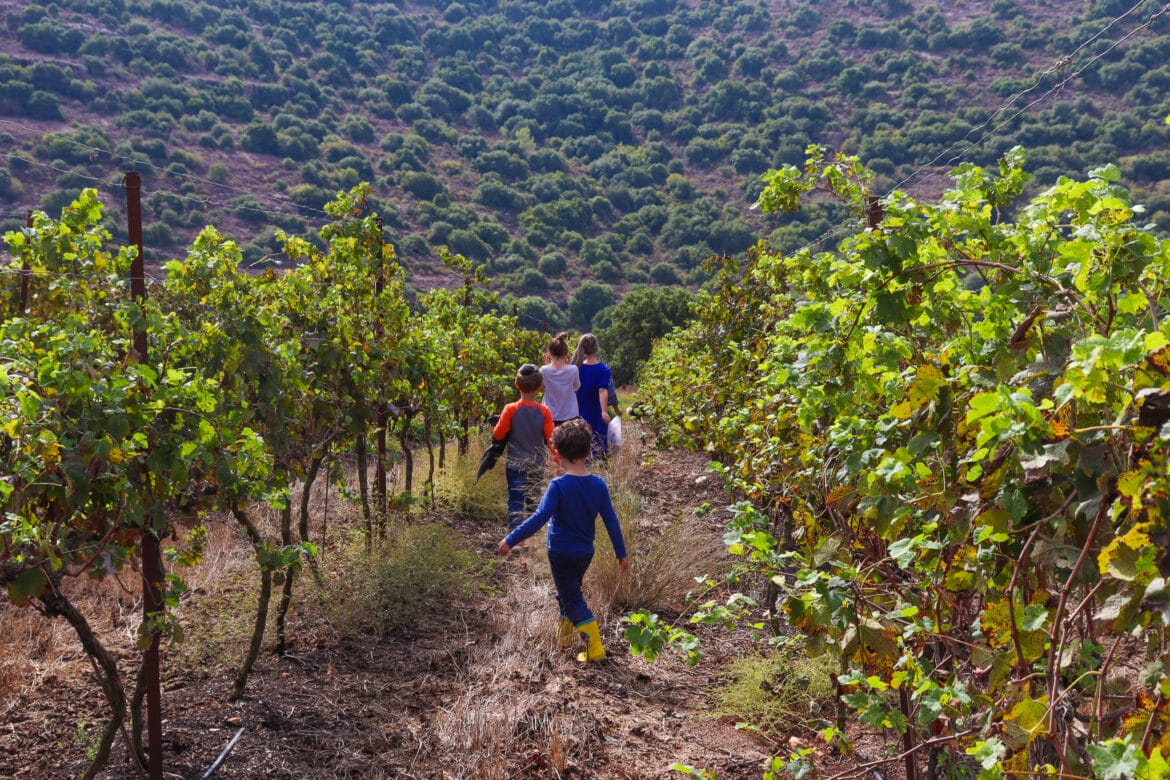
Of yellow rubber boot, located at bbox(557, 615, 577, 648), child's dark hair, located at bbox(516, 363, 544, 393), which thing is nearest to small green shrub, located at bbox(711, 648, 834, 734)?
yellow rubber boot, located at bbox(557, 615, 577, 648)

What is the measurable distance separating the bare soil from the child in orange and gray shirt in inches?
57.0

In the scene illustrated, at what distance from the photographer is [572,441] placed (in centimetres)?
446

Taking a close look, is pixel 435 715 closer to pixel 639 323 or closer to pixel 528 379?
pixel 528 379

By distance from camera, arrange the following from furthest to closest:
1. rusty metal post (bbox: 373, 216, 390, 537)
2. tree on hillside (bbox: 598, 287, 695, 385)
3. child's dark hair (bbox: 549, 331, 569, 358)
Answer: tree on hillside (bbox: 598, 287, 695, 385)
child's dark hair (bbox: 549, 331, 569, 358)
rusty metal post (bbox: 373, 216, 390, 537)

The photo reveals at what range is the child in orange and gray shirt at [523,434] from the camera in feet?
20.9

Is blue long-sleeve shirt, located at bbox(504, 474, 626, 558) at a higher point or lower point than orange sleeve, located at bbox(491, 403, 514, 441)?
lower

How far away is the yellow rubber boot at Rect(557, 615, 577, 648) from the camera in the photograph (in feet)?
15.1

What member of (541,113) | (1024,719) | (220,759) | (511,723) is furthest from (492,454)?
(541,113)

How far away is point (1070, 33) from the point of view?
152ft

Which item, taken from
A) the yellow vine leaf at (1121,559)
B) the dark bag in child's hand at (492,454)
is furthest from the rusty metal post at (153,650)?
the dark bag in child's hand at (492,454)

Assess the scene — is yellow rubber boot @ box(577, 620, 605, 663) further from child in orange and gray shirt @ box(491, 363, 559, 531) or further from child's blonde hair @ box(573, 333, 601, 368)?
child's blonde hair @ box(573, 333, 601, 368)

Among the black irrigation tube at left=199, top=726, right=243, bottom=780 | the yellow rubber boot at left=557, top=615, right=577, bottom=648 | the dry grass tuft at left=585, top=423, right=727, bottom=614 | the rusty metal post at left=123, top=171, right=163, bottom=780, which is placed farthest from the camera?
the dry grass tuft at left=585, top=423, right=727, bottom=614

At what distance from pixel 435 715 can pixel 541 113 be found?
55.2m

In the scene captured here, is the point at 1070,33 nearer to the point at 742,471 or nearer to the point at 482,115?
the point at 482,115
